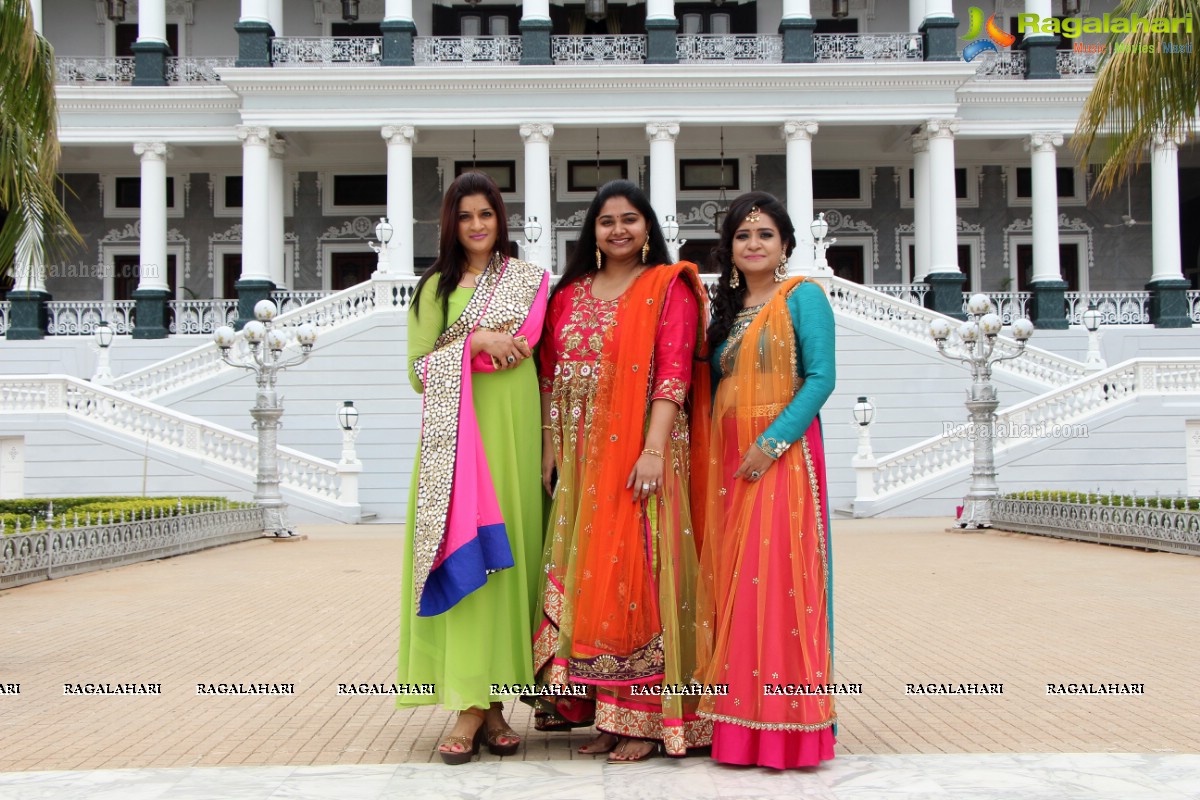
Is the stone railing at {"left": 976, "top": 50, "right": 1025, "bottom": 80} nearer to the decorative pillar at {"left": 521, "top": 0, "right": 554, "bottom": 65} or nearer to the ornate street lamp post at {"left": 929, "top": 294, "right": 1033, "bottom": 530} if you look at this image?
the decorative pillar at {"left": 521, "top": 0, "right": 554, "bottom": 65}

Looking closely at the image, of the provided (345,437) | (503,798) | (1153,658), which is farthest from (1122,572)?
(345,437)

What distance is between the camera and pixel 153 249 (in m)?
26.5

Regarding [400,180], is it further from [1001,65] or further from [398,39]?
[1001,65]

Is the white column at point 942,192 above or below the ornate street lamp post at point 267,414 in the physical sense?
above

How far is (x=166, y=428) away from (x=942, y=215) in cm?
1657

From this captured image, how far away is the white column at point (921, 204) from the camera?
26594 millimetres

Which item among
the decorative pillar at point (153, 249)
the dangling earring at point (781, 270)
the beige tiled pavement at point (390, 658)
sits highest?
the decorative pillar at point (153, 249)

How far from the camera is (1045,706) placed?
203 inches

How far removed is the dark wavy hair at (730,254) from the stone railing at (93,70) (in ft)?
88.3

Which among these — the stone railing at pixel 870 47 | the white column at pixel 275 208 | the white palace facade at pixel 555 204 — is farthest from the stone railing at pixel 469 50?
the stone railing at pixel 870 47

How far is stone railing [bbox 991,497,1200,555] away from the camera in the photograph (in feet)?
38.0

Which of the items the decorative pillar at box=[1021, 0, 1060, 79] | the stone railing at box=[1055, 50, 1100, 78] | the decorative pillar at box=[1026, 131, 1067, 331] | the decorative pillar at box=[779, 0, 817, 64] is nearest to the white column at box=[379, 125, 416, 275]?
the decorative pillar at box=[779, 0, 817, 64]

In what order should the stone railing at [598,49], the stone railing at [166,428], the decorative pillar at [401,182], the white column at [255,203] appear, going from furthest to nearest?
the stone railing at [598,49]
the white column at [255,203]
the decorative pillar at [401,182]
the stone railing at [166,428]

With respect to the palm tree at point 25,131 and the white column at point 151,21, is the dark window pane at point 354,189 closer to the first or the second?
the white column at point 151,21
